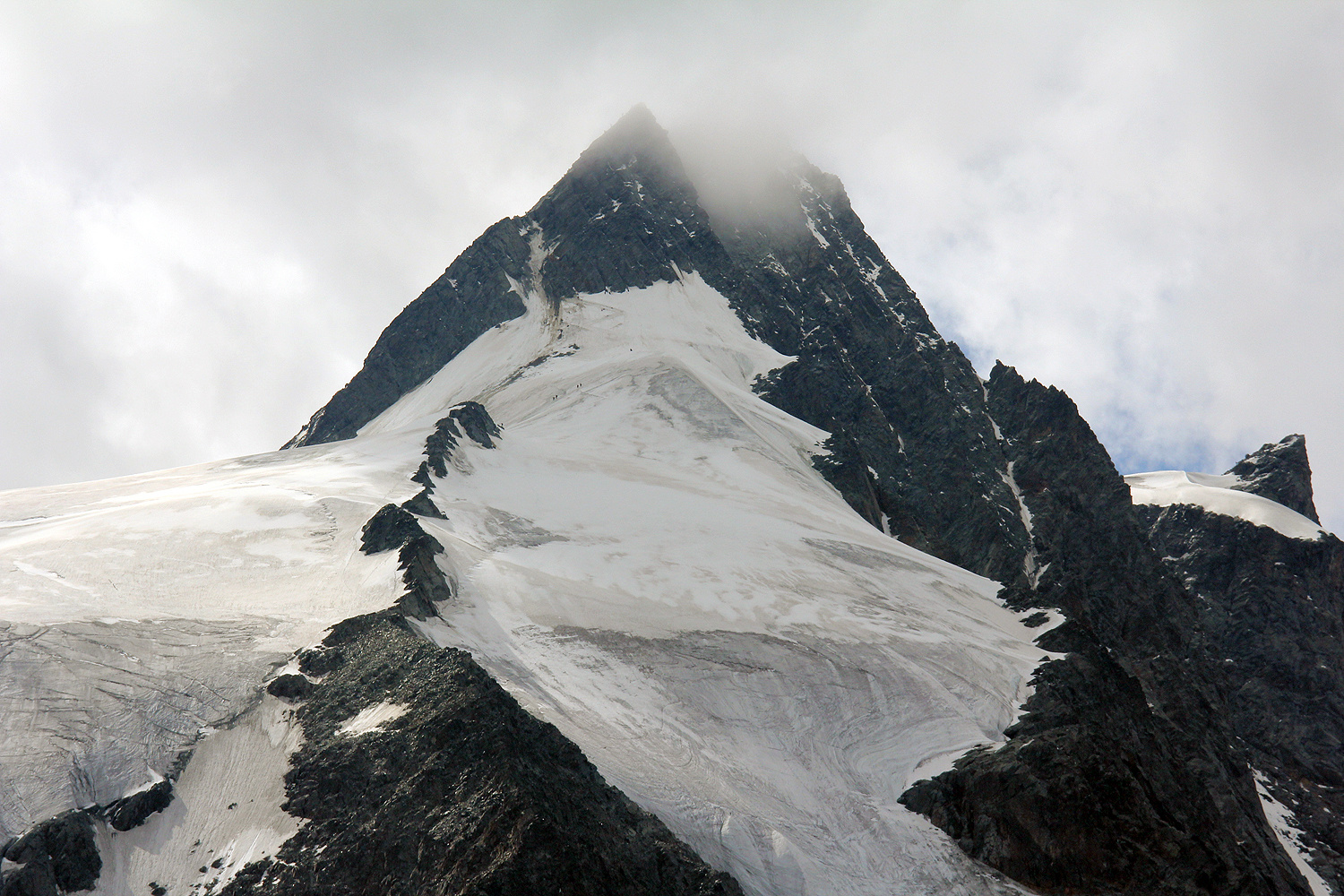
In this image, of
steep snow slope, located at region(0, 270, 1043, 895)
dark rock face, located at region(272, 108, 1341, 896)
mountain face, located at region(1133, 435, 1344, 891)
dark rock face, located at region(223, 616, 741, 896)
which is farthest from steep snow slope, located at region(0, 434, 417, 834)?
mountain face, located at region(1133, 435, 1344, 891)

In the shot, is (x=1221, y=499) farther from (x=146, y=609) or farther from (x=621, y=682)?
(x=146, y=609)

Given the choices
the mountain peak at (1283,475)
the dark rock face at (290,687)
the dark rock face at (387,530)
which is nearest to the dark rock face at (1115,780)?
the dark rock face at (290,687)

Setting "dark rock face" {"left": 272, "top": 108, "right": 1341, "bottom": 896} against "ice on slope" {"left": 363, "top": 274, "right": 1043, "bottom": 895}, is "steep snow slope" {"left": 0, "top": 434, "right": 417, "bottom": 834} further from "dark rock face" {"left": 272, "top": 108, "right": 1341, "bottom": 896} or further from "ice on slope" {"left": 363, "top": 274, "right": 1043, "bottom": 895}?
"ice on slope" {"left": 363, "top": 274, "right": 1043, "bottom": 895}

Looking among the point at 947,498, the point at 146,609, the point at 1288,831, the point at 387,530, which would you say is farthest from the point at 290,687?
the point at 1288,831

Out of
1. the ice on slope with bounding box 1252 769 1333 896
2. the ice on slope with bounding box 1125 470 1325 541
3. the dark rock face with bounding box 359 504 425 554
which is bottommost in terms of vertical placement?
the dark rock face with bounding box 359 504 425 554

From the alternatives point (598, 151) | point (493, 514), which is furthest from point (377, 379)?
point (493, 514)

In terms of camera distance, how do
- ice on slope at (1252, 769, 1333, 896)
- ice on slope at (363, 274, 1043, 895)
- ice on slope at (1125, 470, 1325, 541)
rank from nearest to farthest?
1. ice on slope at (363, 274, 1043, 895)
2. ice on slope at (1252, 769, 1333, 896)
3. ice on slope at (1125, 470, 1325, 541)

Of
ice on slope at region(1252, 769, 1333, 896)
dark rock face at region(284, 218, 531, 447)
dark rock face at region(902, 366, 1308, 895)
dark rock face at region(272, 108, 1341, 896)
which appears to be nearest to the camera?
dark rock face at region(902, 366, 1308, 895)

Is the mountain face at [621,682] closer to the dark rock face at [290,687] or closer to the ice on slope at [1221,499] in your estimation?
the dark rock face at [290,687]
